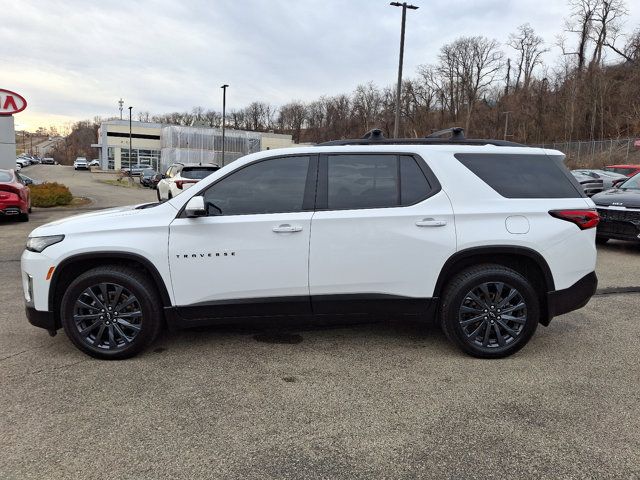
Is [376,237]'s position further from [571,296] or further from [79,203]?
[79,203]

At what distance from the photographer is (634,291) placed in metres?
6.28

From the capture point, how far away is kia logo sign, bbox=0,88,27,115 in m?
16.3

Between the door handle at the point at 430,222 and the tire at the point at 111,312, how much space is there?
2.20 meters

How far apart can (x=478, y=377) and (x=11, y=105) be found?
59.9ft

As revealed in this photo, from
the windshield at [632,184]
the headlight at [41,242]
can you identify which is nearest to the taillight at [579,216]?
the headlight at [41,242]

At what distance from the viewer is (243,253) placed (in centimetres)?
377

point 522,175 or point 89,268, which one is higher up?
point 522,175

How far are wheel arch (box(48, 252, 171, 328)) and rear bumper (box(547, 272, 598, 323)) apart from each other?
3.16m

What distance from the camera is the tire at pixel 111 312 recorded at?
379cm

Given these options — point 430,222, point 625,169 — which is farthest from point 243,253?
point 625,169

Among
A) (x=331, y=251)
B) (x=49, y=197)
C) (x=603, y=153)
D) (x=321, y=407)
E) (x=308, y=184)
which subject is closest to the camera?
(x=321, y=407)

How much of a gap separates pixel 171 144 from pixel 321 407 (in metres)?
69.6

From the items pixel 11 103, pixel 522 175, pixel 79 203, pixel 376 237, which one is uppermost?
pixel 11 103

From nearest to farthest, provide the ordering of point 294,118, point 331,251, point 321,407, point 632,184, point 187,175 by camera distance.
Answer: point 321,407 → point 331,251 → point 632,184 → point 187,175 → point 294,118
